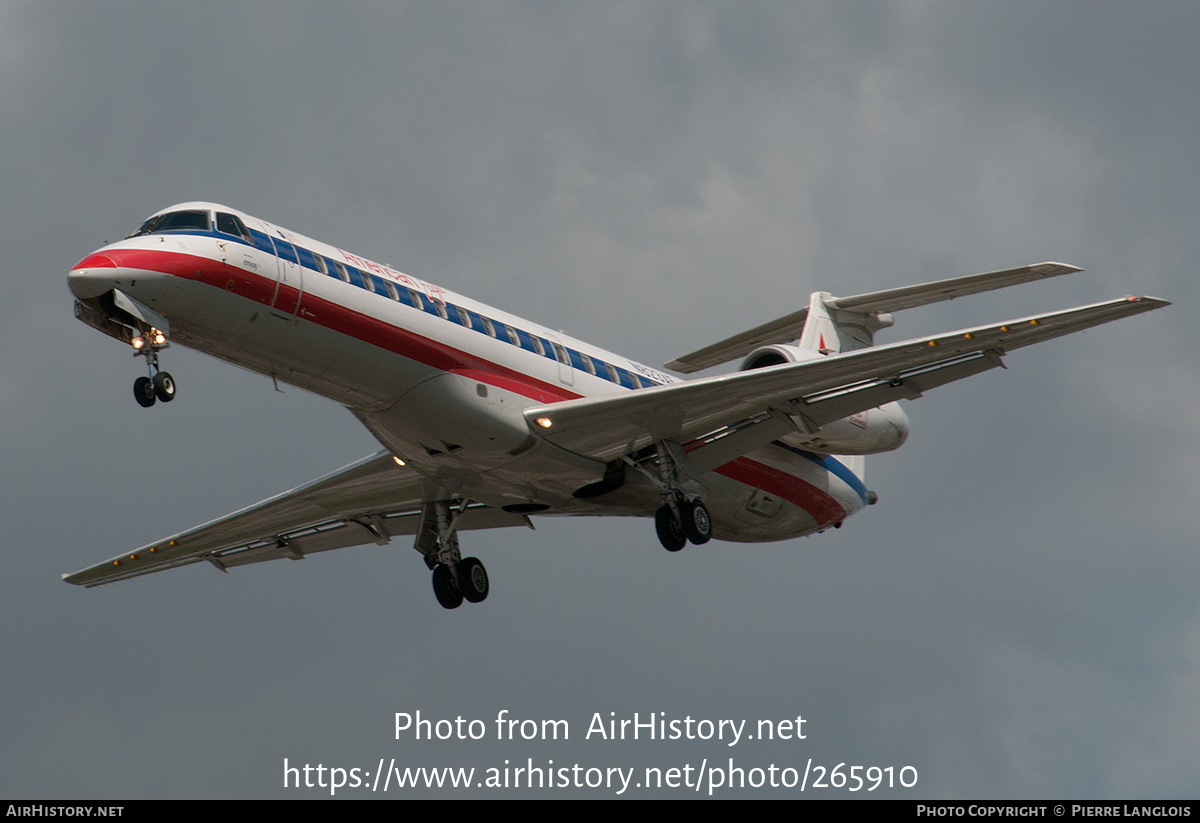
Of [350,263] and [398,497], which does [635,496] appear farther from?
[350,263]

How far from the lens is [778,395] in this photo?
24609 mm

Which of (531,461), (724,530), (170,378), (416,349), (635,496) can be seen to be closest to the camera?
(170,378)

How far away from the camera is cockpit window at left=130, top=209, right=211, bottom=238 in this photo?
2186 centimetres

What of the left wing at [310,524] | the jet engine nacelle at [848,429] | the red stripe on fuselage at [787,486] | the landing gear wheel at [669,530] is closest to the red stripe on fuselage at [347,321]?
the landing gear wheel at [669,530]

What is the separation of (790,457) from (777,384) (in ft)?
14.6

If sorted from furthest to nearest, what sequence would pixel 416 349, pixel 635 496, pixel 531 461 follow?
pixel 635 496, pixel 531 461, pixel 416 349

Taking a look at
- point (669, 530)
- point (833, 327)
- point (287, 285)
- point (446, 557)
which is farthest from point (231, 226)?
point (833, 327)

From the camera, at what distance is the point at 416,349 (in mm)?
22906

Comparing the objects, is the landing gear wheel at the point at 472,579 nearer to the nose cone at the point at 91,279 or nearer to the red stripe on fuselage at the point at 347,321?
the red stripe on fuselage at the point at 347,321

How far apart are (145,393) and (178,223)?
8.43 feet

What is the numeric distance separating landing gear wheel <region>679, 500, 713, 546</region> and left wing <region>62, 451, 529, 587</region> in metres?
4.18

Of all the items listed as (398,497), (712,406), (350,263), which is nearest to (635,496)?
(712,406)

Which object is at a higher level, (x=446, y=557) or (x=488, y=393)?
(x=488, y=393)

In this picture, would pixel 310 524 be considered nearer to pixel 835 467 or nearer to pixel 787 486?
pixel 787 486
